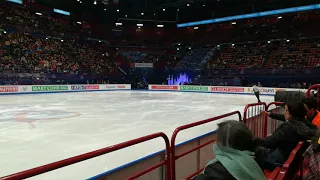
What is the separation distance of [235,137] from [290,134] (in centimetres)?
147

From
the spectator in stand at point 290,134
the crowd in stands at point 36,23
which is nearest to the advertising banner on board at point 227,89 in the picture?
the crowd in stands at point 36,23

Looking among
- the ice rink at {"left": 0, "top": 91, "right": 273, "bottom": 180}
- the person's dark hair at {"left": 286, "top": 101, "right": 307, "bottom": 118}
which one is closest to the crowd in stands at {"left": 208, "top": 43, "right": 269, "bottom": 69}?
the ice rink at {"left": 0, "top": 91, "right": 273, "bottom": 180}

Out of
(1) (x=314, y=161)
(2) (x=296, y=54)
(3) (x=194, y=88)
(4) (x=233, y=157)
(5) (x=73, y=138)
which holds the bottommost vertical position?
(5) (x=73, y=138)

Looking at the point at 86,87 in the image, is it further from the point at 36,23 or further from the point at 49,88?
the point at 36,23

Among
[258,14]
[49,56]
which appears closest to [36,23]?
[49,56]

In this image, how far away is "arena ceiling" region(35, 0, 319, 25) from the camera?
26.8 m

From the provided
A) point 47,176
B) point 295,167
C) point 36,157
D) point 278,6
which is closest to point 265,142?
point 295,167

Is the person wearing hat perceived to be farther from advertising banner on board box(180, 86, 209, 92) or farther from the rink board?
advertising banner on board box(180, 86, 209, 92)

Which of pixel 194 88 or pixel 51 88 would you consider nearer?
pixel 51 88

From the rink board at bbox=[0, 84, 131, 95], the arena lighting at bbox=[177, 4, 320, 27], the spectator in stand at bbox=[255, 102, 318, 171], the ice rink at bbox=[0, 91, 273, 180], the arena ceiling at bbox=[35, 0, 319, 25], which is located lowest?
the ice rink at bbox=[0, 91, 273, 180]

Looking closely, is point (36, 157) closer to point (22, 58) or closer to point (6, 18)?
point (22, 58)

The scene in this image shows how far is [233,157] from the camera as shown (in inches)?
56.3

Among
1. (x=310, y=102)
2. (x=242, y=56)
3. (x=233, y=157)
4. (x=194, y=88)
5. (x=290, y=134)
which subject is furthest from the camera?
(x=242, y=56)

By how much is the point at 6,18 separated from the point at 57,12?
6593 millimetres
